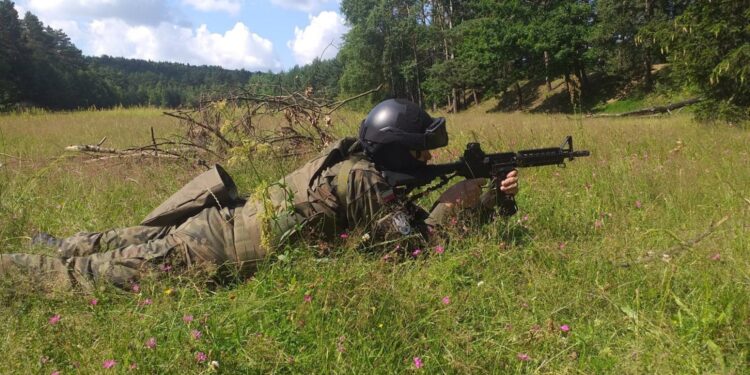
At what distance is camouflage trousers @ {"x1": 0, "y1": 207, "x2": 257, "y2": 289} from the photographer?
2.73m

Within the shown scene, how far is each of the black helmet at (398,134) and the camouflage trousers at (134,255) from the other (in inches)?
40.1

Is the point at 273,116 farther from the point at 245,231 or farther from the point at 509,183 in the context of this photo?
the point at 509,183

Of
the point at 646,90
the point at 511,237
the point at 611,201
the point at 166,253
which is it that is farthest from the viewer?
the point at 646,90

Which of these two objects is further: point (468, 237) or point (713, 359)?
point (468, 237)

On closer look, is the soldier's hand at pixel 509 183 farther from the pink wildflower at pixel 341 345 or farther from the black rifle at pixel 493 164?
the pink wildflower at pixel 341 345

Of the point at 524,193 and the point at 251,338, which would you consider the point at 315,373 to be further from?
the point at 524,193

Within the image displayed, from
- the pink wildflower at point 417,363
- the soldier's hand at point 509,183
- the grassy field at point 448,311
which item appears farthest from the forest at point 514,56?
the pink wildflower at point 417,363

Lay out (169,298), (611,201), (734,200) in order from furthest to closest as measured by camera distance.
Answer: (611,201) < (734,200) < (169,298)

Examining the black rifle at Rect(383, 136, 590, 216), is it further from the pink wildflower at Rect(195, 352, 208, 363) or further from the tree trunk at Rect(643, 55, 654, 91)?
the tree trunk at Rect(643, 55, 654, 91)

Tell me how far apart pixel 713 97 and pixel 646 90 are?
2410 centimetres

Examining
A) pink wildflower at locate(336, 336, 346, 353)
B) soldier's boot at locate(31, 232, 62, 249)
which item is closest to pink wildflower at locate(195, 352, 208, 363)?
pink wildflower at locate(336, 336, 346, 353)

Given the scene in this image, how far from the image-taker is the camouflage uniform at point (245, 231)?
2.77 meters

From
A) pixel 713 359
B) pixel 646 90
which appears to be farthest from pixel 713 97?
pixel 646 90

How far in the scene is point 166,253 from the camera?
289 cm
